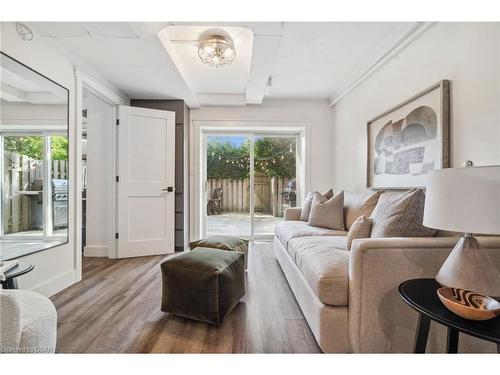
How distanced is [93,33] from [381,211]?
8.42 feet

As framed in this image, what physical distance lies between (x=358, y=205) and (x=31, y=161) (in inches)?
116

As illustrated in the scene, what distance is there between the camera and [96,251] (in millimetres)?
3592

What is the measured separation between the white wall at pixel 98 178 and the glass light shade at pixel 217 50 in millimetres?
1800

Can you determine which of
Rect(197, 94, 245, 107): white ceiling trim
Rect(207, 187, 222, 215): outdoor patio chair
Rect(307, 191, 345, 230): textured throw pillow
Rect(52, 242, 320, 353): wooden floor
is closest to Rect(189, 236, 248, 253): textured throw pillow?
Rect(52, 242, 320, 353): wooden floor

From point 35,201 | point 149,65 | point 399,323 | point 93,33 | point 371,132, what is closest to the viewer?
point 399,323

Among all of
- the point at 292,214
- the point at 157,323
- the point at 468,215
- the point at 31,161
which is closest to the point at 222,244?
the point at 157,323

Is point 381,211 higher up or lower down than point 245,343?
higher up

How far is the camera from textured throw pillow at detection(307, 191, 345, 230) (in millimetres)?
2748

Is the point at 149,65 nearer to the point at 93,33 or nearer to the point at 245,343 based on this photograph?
the point at 93,33

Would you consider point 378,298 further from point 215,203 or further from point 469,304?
point 215,203

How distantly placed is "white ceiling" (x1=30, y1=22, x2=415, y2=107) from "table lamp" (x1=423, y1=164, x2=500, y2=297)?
164 centimetres
